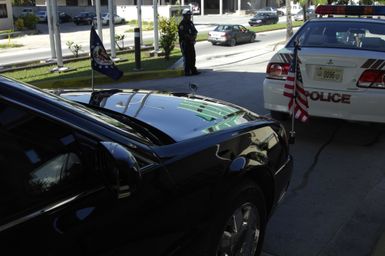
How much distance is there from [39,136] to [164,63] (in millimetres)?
15697

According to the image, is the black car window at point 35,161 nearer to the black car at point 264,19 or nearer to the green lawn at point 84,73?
the green lawn at point 84,73

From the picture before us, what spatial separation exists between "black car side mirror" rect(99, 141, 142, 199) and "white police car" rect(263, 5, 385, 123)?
14.3ft

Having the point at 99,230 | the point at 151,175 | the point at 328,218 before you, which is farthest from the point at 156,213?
the point at 328,218

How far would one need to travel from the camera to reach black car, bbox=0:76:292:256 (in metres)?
1.76

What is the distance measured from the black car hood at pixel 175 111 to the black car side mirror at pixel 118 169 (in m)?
0.71

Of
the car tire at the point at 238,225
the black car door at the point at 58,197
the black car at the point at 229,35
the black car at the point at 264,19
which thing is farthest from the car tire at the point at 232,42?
the black car door at the point at 58,197

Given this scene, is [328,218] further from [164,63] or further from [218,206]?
[164,63]

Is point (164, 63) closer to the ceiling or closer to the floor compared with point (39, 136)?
closer to the floor

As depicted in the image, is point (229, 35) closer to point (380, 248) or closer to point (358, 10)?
point (358, 10)

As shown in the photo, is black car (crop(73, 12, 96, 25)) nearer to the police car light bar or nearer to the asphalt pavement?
the police car light bar

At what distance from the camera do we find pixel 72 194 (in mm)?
1878

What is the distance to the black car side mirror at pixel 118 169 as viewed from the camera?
6.04 feet

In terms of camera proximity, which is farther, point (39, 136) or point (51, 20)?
point (51, 20)

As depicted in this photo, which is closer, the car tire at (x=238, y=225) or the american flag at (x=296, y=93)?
the car tire at (x=238, y=225)
